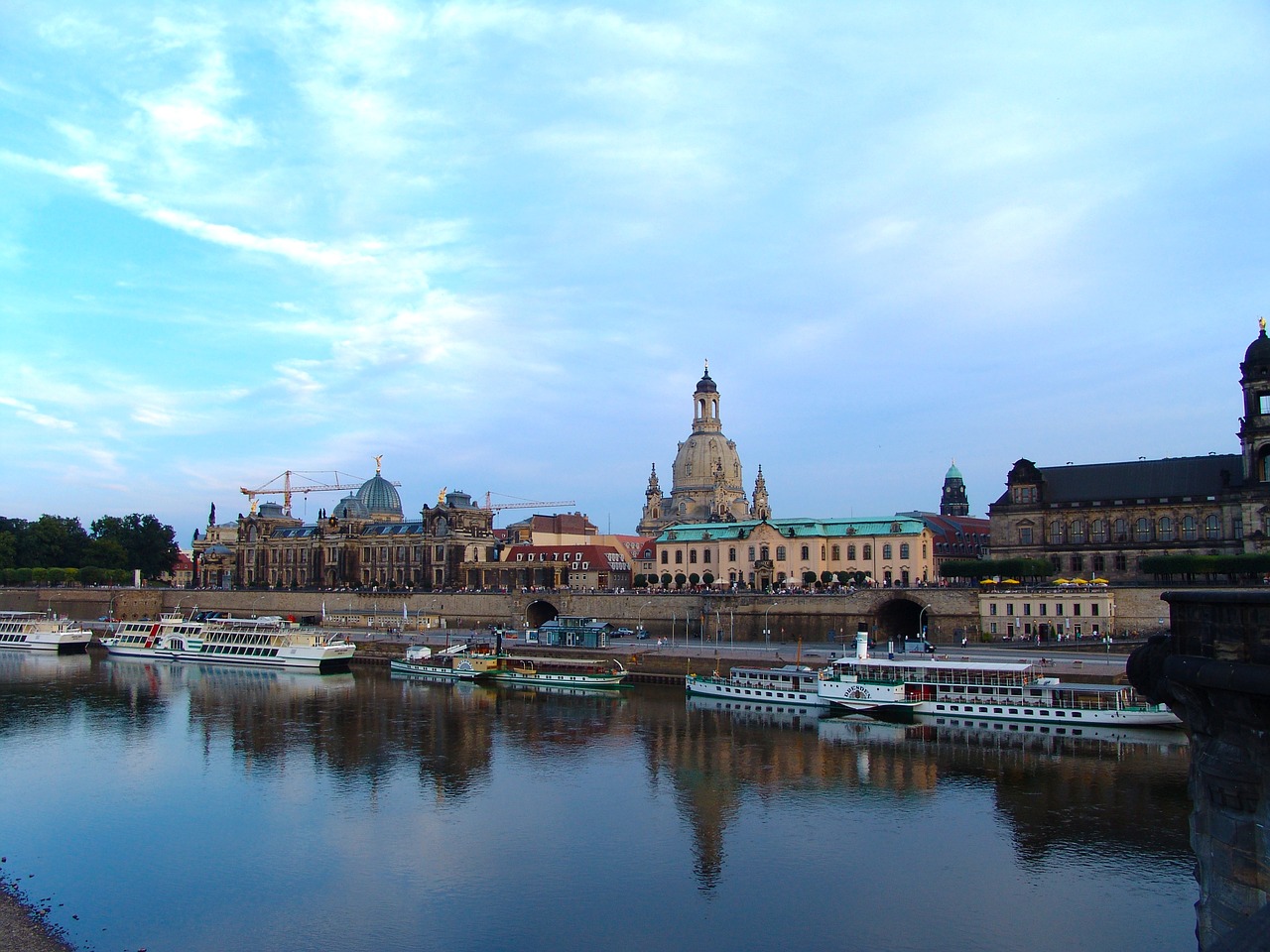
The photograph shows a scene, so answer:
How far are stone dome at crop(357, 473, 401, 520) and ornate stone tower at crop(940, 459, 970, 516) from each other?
259 ft

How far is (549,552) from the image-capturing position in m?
118

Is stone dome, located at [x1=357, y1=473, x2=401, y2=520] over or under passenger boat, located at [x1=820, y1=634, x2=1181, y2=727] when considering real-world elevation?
over

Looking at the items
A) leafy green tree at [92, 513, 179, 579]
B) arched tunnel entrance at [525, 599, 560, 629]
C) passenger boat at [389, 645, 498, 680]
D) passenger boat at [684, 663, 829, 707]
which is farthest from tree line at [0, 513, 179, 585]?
passenger boat at [684, 663, 829, 707]

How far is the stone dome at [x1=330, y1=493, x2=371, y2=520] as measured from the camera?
131 meters

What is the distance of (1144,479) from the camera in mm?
79188

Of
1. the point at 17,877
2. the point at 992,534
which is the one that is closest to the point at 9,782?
the point at 17,877

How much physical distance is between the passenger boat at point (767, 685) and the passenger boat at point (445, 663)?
14.6m

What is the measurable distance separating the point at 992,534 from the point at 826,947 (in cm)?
6576

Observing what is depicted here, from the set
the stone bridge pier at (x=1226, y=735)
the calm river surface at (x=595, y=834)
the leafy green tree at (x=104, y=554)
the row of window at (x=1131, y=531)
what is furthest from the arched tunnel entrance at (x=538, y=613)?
the stone bridge pier at (x=1226, y=735)

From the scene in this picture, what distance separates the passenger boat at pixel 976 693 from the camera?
153ft

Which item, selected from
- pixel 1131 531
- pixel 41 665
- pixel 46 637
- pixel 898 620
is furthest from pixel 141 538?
pixel 1131 531

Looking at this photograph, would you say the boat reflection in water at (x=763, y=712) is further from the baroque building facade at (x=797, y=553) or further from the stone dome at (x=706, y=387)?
the stone dome at (x=706, y=387)

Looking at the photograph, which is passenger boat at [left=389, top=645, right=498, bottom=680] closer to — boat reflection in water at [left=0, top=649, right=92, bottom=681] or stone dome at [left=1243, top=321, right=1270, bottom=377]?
boat reflection in water at [left=0, top=649, right=92, bottom=681]

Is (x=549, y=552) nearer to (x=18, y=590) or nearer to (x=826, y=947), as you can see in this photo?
(x=18, y=590)
